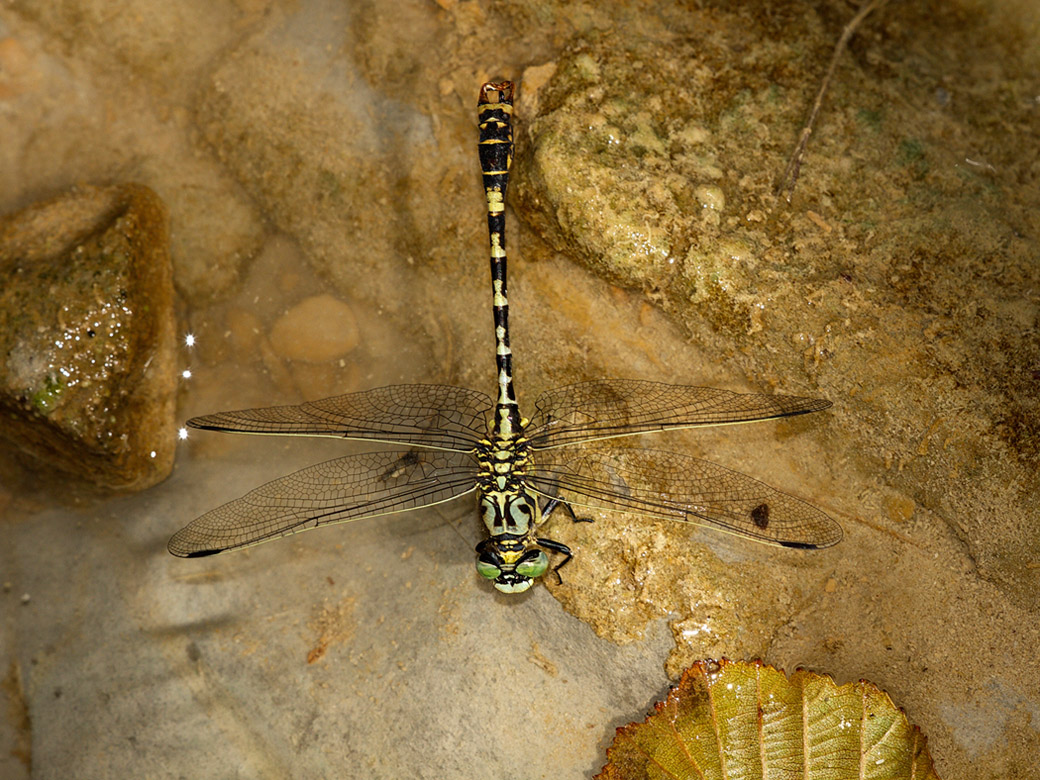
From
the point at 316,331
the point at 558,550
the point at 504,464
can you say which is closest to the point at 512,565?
the point at 558,550

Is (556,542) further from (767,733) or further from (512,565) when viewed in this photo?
(767,733)

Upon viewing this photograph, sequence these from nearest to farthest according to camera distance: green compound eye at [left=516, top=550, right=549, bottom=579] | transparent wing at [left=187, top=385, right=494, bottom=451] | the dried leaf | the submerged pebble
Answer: the dried leaf
green compound eye at [left=516, top=550, right=549, bottom=579]
transparent wing at [left=187, top=385, right=494, bottom=451]
the submerged pebble

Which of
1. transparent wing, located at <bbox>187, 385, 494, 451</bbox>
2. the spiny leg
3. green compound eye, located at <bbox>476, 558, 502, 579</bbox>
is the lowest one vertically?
green compound eye, located at <bbox>476, 558, 502, 579</bbox>

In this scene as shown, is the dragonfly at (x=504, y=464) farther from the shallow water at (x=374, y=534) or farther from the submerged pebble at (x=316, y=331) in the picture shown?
the submerged pebble at (x=316, y=331)

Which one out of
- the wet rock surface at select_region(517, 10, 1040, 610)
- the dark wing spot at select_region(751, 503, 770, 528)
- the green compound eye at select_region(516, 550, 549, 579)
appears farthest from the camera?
the green compound eye at select_region(516, 550, 549, 579)

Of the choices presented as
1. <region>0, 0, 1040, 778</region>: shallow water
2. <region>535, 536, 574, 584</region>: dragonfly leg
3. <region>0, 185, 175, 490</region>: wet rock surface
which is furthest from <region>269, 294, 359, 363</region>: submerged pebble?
<region>535, 536, 574, 584</region>: dragonfly leg

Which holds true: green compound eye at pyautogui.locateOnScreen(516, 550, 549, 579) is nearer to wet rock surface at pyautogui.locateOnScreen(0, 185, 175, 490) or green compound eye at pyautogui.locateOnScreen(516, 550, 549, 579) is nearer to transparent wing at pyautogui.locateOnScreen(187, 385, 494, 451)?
transparent wing at pyautogui.locateOnScreen(187, 385, 494, 451)

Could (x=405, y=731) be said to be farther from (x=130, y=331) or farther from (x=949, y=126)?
(x=949, y=126)
